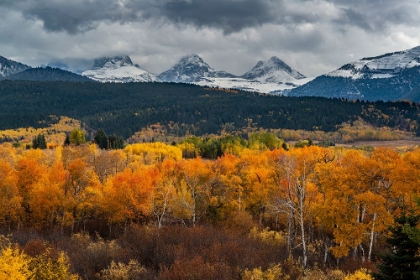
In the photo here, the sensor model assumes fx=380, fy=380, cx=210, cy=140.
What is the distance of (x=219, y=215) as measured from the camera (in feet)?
227

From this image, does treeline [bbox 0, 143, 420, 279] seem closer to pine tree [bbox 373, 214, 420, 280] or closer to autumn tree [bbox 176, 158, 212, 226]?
autumn tree [bbox 176, 158, 212, 226]

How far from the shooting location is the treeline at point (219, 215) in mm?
43219

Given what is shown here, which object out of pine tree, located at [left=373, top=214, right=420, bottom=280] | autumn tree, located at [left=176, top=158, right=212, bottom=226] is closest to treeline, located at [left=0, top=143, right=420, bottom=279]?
autumn tree, located at [left=176, top=158, right=212, bottom=226]

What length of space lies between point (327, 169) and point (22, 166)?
60.5 metres

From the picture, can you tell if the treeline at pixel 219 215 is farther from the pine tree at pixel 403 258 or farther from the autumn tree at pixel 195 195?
the pine tree at pixel 403 258

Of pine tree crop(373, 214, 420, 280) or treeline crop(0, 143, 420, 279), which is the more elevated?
pine tree crop(373, 214, 420, 280)

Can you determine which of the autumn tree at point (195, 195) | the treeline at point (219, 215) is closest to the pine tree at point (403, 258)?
the treeline at point (219, 215)

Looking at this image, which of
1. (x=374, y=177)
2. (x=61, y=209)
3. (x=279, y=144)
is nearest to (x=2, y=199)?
(x=61, y=209)

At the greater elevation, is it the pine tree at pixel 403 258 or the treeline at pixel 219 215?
the pine tree at pixel 403 258

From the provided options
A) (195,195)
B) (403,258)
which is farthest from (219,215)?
(403,258)

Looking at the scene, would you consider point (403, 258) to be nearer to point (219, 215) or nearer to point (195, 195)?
point (219, 215)

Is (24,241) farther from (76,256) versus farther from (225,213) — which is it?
(225,213)

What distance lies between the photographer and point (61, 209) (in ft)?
233

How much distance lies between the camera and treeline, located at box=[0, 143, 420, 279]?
1702 inches
